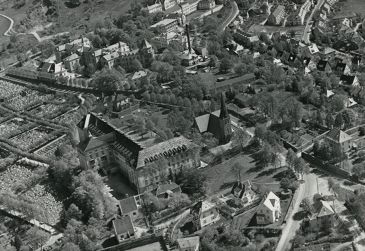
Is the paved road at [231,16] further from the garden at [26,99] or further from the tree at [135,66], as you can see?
the garden at [26,99]

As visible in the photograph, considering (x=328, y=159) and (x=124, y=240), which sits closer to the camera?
(x=124, y=240)

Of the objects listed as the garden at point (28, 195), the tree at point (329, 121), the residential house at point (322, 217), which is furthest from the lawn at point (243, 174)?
the garden at point (28, 195)

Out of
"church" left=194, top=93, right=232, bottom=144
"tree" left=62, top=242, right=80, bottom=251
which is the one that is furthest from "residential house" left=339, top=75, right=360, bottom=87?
"tree" left=62, top=242, right=80, bottom=251

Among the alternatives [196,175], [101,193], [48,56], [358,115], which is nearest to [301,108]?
[358,115]

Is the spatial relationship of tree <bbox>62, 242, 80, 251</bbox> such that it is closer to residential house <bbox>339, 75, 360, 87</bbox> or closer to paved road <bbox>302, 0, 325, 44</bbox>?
residential house <bbox>339, 75, 360, 87</bbox>

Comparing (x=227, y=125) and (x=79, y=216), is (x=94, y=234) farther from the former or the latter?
(x=227, y=125)
